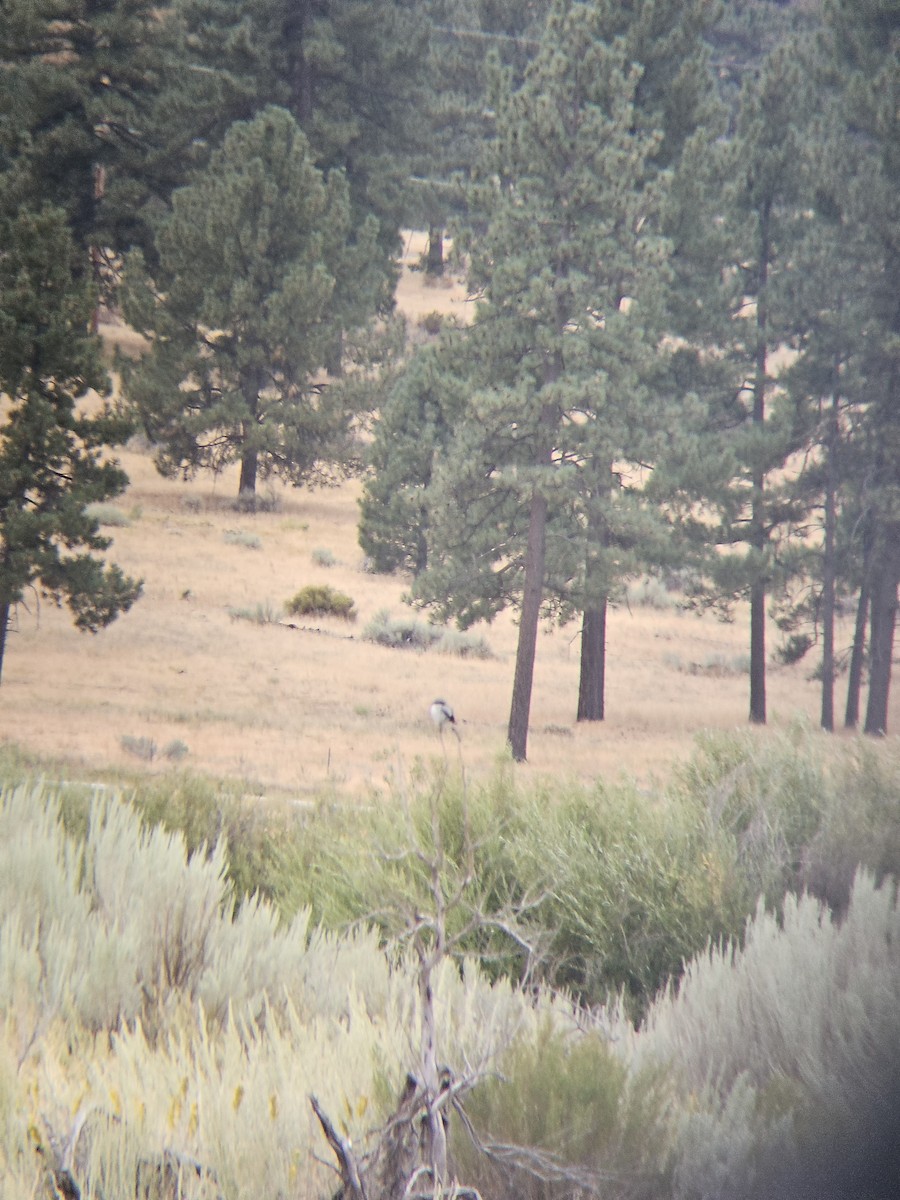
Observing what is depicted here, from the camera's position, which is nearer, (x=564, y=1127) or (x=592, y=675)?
(x=564, y=1127)

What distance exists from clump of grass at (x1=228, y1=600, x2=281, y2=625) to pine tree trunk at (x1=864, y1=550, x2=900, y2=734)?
38.9 feet

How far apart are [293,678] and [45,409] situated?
941 cm

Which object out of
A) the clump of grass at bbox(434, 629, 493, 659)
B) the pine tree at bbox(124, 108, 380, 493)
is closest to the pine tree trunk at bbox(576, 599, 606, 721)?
the clump of grass at bbox(434, 629, 493, 659)

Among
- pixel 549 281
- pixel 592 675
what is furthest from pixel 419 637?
pixel 549 281

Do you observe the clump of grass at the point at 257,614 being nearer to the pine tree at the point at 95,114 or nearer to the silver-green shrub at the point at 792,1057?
the pine tree at the point at 95,114

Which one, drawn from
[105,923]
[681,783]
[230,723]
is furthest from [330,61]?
[105,923]

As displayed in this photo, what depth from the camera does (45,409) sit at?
11.7 m

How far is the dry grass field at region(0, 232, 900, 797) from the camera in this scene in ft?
48.5

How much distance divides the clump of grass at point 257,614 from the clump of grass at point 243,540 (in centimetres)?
484

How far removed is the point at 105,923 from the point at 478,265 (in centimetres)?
1423

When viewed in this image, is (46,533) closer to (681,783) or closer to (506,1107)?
(681,783)

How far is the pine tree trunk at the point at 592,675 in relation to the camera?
2005cm

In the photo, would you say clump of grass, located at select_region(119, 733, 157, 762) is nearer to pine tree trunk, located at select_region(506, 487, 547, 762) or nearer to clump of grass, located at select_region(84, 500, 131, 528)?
pine tree trunk, located at select_region(506, 487, 547, 762)

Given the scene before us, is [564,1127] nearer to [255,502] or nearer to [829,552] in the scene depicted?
[829,552]
